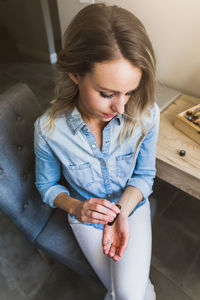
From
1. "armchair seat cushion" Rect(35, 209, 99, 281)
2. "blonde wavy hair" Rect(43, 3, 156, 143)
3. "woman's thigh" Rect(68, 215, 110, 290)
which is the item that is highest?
"blonde wavy hair" Rect(43, 3, 156, 143)

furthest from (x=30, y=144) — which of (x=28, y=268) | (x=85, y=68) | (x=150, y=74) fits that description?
(x=28, y=268)

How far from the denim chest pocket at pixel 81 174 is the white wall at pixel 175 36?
2.65 ft

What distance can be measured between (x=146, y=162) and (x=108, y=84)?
0.41 metres

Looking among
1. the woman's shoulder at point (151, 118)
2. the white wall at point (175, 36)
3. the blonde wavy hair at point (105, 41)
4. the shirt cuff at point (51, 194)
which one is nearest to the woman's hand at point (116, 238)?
the shirt cuff at point (51, 194)

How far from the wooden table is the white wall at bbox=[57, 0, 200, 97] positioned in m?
0.32

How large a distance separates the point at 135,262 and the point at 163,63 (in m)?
1.06

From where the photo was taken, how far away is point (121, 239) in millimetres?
735

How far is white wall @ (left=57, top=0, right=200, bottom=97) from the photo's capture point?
106 centimetres

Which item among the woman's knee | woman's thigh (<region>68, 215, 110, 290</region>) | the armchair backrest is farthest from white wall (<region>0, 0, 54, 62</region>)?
the woman's knee

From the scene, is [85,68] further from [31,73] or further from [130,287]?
[31,73]

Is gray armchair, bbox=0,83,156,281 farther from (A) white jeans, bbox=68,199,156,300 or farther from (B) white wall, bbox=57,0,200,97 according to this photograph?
(B) white wall, bbox=57,0,200,97

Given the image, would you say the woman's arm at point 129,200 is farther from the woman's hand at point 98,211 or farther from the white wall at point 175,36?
the white wall at point 175,36

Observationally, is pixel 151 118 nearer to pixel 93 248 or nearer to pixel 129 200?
pixel 129 200

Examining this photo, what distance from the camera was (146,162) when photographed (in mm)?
881
